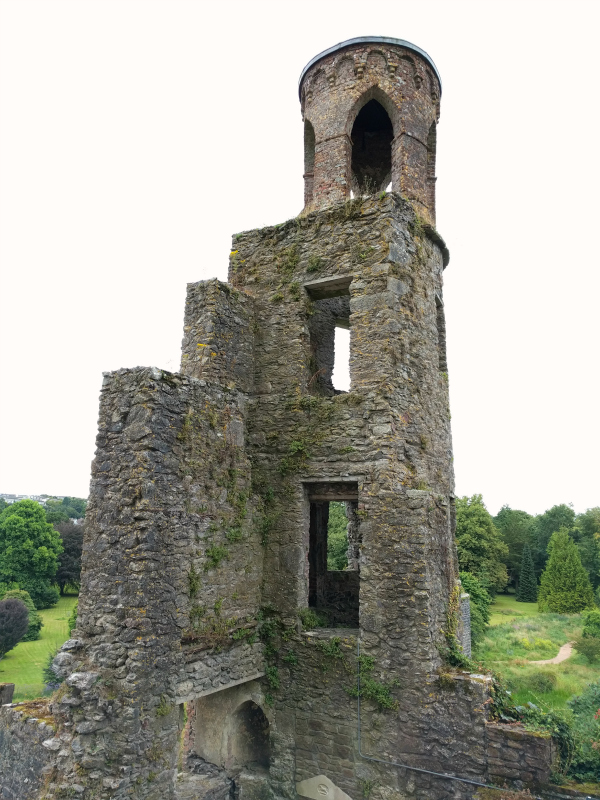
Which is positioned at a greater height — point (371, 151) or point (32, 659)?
point (371, 151)

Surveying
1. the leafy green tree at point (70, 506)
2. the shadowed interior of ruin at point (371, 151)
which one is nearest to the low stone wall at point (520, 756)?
the shadowed interior of ruin at point (371, 151)

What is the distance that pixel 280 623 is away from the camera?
8414 mm

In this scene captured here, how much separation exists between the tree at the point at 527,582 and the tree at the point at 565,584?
6.71 meters

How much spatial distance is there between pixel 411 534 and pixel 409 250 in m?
4.49

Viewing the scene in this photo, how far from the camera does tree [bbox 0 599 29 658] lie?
93.6ft

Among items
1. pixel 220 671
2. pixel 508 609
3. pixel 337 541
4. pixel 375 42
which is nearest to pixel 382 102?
pixel 375 42

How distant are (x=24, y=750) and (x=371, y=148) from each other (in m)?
12.6

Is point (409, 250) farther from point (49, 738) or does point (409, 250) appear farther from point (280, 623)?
point (49, 738)

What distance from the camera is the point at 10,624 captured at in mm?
28703

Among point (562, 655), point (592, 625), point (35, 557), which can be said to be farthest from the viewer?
point (35, 557)

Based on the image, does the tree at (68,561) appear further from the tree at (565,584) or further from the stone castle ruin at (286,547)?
the stone castle ruin at (286,547)

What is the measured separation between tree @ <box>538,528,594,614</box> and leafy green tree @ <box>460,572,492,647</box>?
11491mm

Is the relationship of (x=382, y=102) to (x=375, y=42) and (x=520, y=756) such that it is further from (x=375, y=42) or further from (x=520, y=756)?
(x=520, y=756)

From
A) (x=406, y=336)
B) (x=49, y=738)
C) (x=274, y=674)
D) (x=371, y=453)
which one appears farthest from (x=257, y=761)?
(x=406, y=336)
